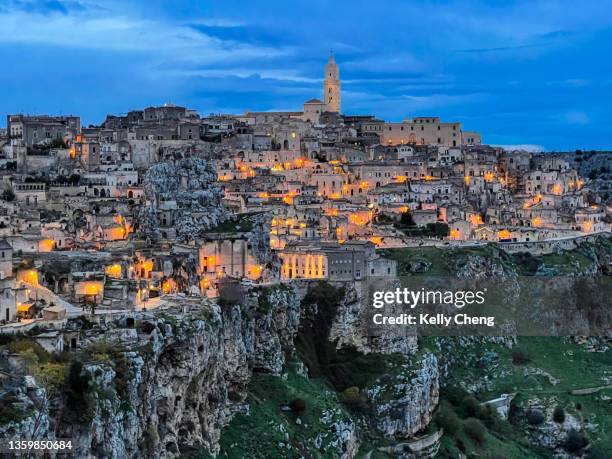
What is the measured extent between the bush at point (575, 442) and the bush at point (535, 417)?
1.62 metres

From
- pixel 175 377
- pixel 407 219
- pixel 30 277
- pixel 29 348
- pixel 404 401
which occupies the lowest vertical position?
pixel 404 401

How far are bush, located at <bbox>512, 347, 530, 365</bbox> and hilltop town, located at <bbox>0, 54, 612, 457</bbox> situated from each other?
34.6 inches

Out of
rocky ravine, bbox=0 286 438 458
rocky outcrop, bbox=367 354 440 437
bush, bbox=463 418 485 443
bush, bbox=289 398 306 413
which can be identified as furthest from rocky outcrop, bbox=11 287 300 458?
bush, bbox=463 418 485 443

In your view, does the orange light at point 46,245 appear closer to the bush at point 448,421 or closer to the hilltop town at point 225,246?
the hilltop town at point 225,246

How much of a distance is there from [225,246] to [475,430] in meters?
14.7

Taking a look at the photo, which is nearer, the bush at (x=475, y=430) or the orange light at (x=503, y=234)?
the bush at (x=475, y=430)

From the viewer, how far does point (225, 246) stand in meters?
54.6

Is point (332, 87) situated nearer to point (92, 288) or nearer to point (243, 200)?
point (243, 200)

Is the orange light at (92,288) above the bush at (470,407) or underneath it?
above

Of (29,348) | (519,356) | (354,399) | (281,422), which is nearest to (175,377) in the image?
(29,348)

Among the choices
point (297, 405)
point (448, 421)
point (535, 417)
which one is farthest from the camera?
point (535, 417)

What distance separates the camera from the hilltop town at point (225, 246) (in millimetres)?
34094

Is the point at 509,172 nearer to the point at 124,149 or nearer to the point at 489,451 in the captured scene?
the point at 124,149

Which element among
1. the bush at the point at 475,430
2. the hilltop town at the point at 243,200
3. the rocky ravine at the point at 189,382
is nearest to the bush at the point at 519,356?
the rocky ravine at the point at 189,382
